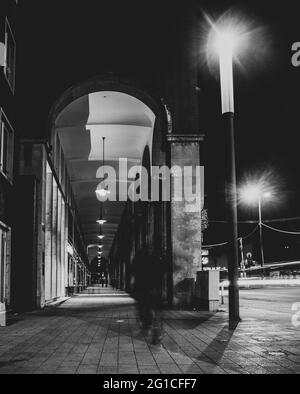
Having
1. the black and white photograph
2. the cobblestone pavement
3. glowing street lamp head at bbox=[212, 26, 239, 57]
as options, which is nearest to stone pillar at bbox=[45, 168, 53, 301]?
the black and white photograph

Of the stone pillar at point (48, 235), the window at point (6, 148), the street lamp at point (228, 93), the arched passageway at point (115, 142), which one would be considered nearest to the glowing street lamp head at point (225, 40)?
the street lamp at point (228, 93)

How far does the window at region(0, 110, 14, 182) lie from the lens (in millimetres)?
13922

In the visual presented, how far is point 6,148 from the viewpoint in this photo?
48.4 feet

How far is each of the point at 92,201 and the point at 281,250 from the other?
33.8 metres

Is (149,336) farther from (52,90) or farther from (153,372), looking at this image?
(52,90)

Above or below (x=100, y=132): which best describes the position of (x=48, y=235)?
below

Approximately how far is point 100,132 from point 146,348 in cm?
1769

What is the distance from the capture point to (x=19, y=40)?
16328 mm

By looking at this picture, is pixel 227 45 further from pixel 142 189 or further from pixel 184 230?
pixel 142 189

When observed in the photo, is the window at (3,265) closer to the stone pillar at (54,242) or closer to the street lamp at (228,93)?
the street lamp at (228,93)

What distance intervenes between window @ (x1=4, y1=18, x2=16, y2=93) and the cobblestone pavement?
6968mm

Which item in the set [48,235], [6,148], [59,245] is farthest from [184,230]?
[59,245]

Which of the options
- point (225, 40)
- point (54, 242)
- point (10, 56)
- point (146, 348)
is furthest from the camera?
point (54, 242)

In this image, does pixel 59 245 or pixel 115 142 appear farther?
pixel 115 142
